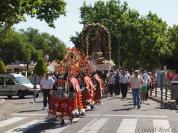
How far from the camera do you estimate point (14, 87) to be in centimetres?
3834

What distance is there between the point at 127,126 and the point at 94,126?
1.01 metres

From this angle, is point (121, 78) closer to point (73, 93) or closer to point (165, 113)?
point (165, 113)

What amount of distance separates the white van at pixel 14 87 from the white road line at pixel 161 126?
20381 millimetres

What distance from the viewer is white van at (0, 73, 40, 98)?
125ft

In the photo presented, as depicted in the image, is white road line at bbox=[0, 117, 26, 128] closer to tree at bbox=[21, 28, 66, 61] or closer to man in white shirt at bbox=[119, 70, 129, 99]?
man in white shirt at bbox=[119, 70, 129, 99]

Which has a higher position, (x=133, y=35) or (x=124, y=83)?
(x=133, y=35)

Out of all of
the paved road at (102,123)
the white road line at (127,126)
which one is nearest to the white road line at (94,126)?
the paved road at (102,123)

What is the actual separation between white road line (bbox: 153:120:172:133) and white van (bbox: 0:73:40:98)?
66.9ft

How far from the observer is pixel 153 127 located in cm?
1698

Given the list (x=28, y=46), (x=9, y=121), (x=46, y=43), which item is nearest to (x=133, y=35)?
(x=28, y=46)

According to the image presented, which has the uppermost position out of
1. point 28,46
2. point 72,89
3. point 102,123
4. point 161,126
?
point 28,46

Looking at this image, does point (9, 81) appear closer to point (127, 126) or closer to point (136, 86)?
point (136, 86)

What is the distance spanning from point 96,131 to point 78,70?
14.6 ft

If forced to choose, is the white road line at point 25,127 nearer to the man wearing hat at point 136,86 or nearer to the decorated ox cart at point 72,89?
the decorated ox cart at point 72,89
